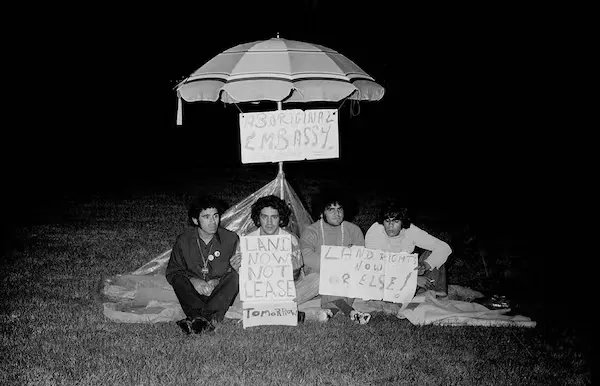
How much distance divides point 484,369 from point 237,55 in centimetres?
376

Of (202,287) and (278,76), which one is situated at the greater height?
(278,76)

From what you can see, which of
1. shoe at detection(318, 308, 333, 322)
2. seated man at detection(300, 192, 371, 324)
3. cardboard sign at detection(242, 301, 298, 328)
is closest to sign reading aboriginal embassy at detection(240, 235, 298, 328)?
cardboard sign at detection(242, 301, 298, 328)

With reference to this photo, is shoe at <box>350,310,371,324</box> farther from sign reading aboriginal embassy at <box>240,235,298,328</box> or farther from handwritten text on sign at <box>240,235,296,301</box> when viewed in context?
handwritten text on sign at <box>240,235,296,301</box>

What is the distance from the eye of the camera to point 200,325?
502cm

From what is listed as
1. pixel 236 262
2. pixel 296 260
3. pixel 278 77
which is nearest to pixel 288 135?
pixel 278 77

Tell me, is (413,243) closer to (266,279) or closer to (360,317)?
(360,317)

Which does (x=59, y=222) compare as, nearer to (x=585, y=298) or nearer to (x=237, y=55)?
(x=237, y=55)

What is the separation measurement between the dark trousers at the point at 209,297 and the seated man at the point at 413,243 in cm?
156

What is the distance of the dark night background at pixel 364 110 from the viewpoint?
1592 cm

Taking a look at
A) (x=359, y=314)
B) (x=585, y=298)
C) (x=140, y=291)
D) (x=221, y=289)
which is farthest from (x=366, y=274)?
(x=585, y=298)

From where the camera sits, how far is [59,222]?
32.6 ft

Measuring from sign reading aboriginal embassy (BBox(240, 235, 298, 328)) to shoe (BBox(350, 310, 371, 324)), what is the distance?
1.94 feet

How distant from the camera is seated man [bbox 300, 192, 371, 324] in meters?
5.66

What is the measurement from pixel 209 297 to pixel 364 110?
91.4 feet
